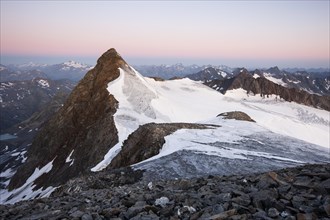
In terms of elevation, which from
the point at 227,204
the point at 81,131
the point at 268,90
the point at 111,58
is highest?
the point at 111,58

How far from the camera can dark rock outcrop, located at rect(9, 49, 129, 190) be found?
4878 cm

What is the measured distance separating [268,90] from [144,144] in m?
147

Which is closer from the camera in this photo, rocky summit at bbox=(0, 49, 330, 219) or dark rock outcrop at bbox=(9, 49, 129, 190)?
rocky summit at bbox=(0, 49, 330, 219)

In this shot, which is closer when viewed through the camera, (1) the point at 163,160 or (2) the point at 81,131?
(1) the point at 163,160

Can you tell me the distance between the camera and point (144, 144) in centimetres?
3014

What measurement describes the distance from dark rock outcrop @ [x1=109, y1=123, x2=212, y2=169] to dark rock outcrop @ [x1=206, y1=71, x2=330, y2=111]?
135951mm

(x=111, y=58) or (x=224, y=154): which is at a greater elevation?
(x=111, y=58)

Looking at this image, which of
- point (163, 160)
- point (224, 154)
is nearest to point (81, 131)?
point (163, 160)

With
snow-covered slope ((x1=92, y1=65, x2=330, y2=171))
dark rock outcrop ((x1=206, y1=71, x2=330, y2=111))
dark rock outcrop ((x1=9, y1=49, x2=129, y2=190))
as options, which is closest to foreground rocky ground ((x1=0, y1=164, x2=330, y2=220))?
snow-covered slope ((x1=92, y1=65, x2=330, y2=171))

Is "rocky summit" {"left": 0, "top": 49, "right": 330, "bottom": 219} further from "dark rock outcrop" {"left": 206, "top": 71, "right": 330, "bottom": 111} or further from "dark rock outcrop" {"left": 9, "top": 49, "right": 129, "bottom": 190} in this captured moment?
"dark rock outcrop" {"left": 206, "top": 71, "right": 330, "bottom": 111}

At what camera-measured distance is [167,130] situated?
3203 cm

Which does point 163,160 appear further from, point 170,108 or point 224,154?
point 170,108

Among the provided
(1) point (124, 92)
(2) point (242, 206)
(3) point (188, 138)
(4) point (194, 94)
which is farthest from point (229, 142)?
(4) point (194, 94)

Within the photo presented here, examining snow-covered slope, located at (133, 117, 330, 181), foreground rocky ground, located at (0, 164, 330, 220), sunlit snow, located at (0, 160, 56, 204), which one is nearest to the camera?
foreground rocky ground, located at (0, 164, 330, 220)
